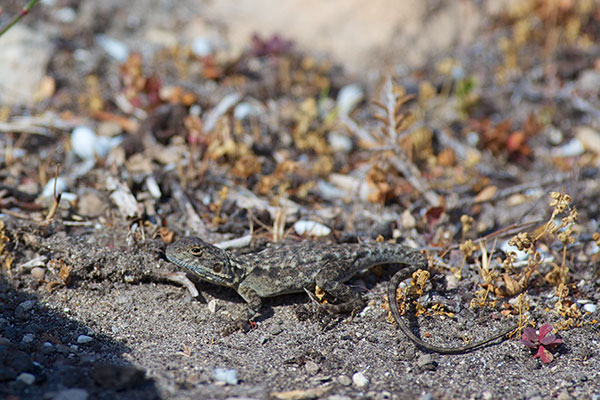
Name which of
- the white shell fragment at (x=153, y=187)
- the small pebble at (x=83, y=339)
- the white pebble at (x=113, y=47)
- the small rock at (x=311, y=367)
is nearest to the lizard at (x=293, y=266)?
the small rock at (x=311, y=367)

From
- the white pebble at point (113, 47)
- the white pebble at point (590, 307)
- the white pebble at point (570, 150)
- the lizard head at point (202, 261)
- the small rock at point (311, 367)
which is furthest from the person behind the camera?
the white pebble at point (113, 47)

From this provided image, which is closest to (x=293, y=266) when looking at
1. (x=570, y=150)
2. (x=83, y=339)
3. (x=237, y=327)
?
(x=237, y=327)

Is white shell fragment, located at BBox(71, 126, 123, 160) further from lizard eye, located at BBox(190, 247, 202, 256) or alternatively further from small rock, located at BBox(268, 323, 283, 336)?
small rock, located at BBox(268, 323, 283, 336)

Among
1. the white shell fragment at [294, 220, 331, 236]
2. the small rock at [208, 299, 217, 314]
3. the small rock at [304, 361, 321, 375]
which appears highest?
the white shell fragment at [294, 220, 331, 236]

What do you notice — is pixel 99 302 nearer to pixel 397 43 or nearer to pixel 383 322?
pixel 383 322

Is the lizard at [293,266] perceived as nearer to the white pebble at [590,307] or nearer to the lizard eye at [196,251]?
the lizard eye at [196,251]

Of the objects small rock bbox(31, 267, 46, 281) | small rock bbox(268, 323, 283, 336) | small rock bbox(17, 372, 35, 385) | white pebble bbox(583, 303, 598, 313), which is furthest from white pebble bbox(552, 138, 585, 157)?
small rock bbox(17, 372, 35, 385)
